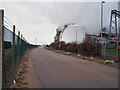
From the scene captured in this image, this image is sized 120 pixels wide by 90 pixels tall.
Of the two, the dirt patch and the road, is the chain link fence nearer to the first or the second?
the dirt patch

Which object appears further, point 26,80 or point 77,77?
point 77,77

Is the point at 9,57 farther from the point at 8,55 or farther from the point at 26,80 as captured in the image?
the point at 26,80

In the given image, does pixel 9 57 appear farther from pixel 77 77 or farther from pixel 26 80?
pixel 77 77

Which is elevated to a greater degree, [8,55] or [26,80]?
[8,55]

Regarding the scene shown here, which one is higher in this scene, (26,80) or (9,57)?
(9,57)

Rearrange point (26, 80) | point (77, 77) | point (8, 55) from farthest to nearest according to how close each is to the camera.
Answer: point (77, 77) < point (26, 80) < point (8, 55)

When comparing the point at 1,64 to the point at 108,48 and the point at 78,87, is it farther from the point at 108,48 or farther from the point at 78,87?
the point at 108,48

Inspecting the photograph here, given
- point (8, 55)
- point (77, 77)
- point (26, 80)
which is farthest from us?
point (77, 77)

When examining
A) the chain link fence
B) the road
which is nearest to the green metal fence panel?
the chain link fence

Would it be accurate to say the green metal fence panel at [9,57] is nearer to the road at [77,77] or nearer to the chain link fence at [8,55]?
the chain link fence at [8,55]

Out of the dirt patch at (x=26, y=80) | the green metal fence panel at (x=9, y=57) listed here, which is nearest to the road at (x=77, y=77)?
the dirt patch at (x=26, y=80)

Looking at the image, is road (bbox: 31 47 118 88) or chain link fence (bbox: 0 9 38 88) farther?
road (bbox: 31 47 118 88)

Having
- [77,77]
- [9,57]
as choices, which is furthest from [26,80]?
[77,77]

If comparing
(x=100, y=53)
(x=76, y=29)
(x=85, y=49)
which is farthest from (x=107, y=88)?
(x=76, y=29)
